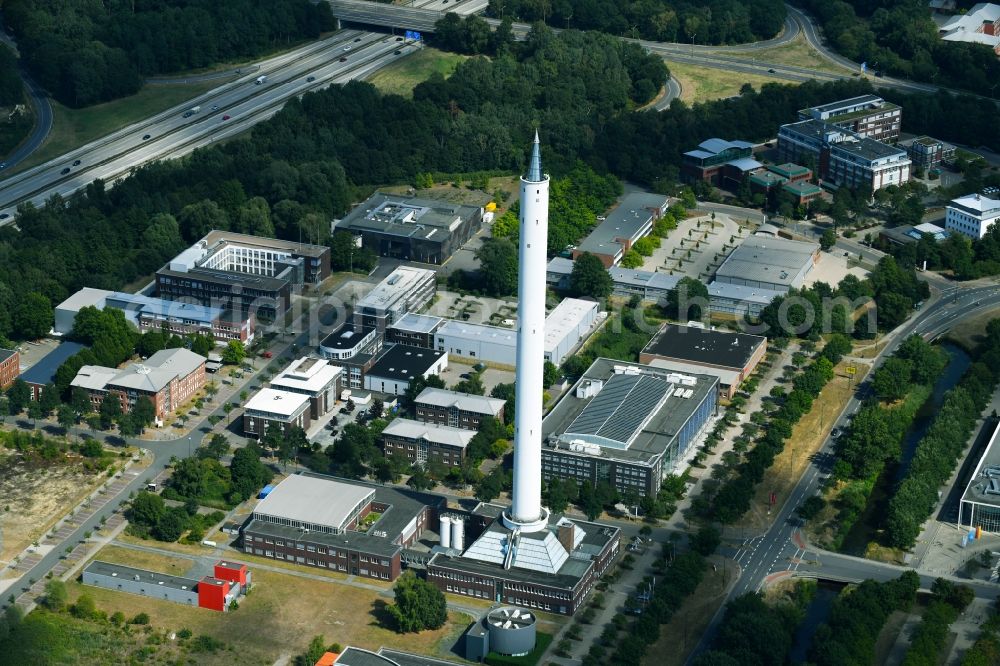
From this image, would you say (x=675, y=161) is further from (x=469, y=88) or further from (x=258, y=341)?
(x=258, y=341)

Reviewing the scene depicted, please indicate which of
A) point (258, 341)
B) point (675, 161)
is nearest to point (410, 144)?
point (675, 161)

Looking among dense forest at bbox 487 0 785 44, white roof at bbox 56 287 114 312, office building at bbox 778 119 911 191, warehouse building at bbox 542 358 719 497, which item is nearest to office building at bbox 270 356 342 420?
warehouse building at bbox 542 358 719 497

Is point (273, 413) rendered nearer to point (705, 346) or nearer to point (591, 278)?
point (591, 278)

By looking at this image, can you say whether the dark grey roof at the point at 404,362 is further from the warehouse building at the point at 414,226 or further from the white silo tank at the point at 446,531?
the white silo tank at the point at 446,531

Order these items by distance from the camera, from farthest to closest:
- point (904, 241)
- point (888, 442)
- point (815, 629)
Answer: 1. point (904, 241)
2. point (888, 442)
3. point (815, 629)

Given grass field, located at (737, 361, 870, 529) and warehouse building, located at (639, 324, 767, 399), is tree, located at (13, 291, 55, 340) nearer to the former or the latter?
warehouse building, located at (639, 324, 767, 399)

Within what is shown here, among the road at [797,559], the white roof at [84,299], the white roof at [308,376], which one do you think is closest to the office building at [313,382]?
the white roof at [308,376]

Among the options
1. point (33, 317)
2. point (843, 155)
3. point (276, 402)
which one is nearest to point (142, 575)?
point (276, 402)
